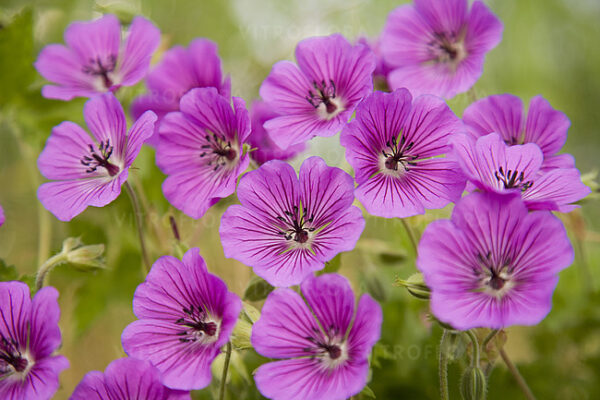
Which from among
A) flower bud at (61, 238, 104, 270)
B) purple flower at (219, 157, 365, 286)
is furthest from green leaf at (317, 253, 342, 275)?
flower bud at (61, 238, 104, 270)

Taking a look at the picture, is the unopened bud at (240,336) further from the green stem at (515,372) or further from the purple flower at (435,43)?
the purple flower at (435,43)

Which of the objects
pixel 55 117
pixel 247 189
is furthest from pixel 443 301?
pixel 55 117

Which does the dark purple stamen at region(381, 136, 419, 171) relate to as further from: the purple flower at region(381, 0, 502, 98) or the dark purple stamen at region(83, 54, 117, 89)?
the dark purple stamen at region(83, 54, 117, 89)

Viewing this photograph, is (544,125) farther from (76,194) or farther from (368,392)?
(76,194)

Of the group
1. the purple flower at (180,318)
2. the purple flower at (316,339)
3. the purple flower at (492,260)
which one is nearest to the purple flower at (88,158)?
the purple flower at (180,318)

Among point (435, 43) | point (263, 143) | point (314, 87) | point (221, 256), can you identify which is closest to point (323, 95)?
point (314, 87)
